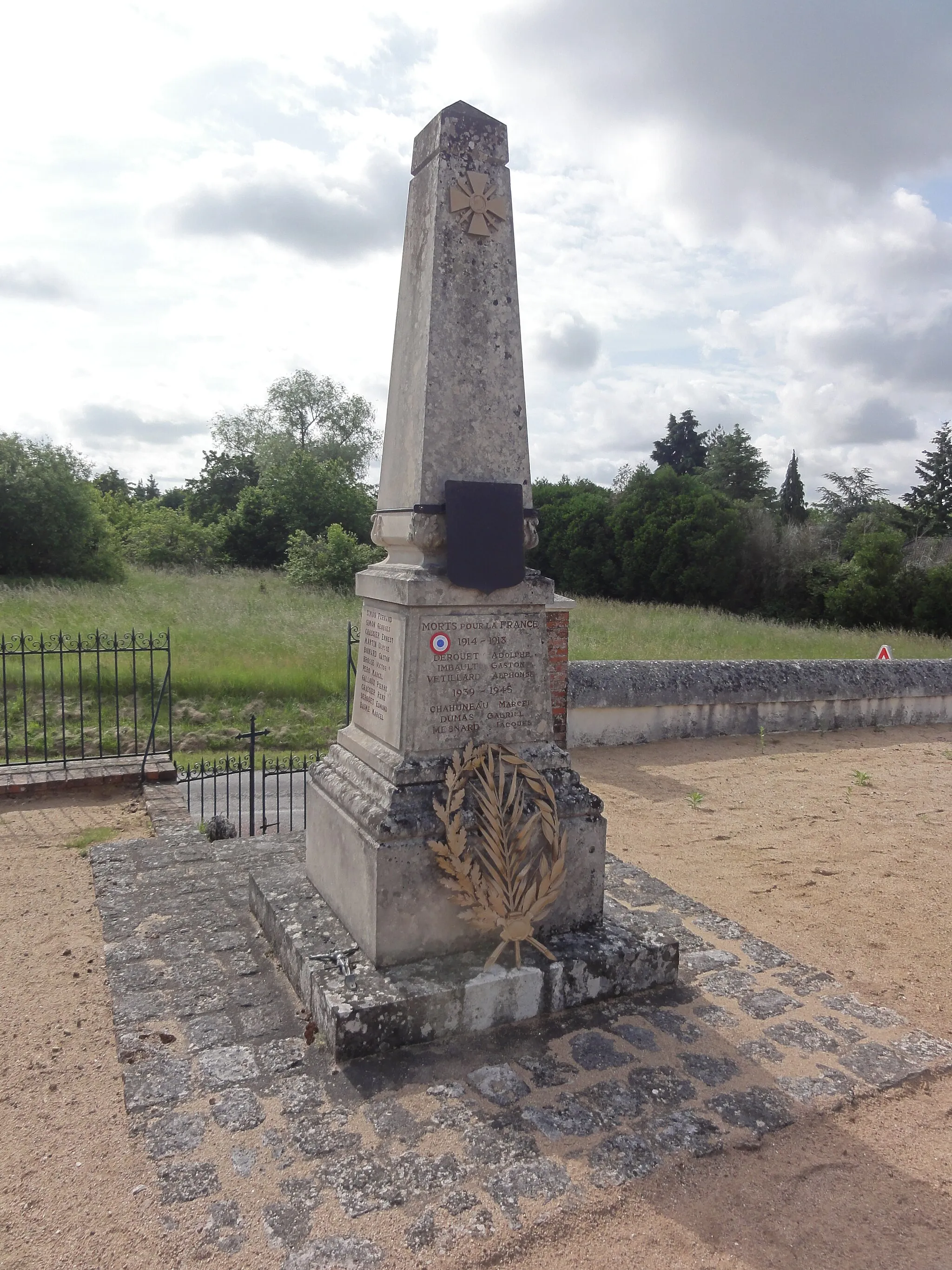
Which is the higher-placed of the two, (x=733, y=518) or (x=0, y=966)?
(x=733, y=518)

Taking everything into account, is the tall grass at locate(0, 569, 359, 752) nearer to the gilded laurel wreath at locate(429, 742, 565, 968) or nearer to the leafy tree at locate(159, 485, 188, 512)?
the gilded laurel wreath at locate(429, 742, 565, 968)

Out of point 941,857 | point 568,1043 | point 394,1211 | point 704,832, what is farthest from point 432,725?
point 941,857

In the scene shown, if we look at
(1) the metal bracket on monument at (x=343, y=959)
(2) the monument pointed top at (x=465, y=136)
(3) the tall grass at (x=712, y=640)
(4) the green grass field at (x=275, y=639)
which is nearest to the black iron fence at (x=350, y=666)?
(4) the green grass field at (x=275, y=639)

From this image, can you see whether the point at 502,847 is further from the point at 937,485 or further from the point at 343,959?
the point at 937,485

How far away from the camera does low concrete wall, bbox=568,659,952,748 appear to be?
32.8 ft

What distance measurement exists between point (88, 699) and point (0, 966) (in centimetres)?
696

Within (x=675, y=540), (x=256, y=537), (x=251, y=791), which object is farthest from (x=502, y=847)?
(x=256, y=537)

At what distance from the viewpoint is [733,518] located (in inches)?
1108

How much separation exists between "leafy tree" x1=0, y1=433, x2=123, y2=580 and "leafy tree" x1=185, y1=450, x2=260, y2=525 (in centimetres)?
1787

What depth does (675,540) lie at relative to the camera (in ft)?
93.4

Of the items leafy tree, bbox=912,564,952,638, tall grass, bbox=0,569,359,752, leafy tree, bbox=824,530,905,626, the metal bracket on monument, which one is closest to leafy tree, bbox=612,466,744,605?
leafy tree, bbox=824,530,905,626

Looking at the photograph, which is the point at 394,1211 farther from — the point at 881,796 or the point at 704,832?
the point at 881,796

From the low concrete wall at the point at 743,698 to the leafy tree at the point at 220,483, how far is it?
36.5 meters

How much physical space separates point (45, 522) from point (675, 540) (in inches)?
791
